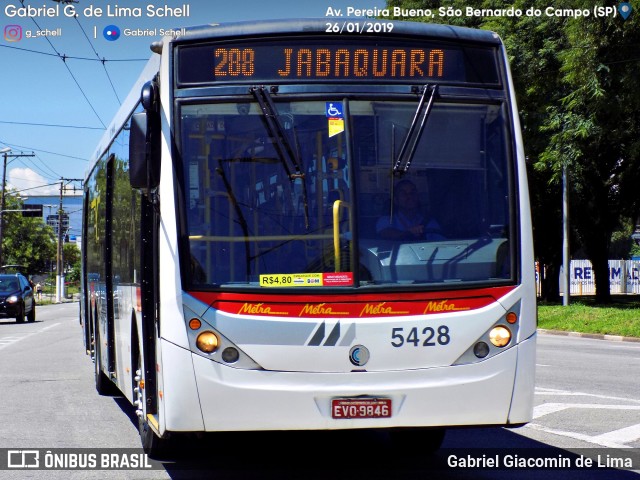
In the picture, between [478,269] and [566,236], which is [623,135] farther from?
[478,269]

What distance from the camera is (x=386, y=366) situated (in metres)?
6.55

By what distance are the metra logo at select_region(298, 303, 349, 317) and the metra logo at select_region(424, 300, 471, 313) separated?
578mm

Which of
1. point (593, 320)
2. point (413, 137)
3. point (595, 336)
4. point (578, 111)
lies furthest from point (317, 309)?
point (578, 111)

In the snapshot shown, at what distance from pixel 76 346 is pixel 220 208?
17105 millimetres

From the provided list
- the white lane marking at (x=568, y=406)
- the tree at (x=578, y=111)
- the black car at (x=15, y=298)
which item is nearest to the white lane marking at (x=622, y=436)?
the white lane marking at (x=568, y=406)

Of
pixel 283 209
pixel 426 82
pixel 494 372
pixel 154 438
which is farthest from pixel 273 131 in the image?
pixel 154 438

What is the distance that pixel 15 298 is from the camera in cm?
3638

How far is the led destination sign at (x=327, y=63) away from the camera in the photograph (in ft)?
22.8

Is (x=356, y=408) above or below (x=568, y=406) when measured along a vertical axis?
above

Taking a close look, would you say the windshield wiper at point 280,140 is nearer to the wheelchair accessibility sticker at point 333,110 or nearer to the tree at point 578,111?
the wheelchair accessibility sticker at point 333,110

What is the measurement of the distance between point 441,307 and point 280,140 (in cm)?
148

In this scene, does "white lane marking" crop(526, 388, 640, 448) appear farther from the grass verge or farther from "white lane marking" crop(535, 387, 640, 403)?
the grass verge

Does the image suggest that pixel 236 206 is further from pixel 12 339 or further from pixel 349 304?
pixel 12 339

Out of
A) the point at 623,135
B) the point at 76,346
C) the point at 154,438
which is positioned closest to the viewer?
the point at 154,438
